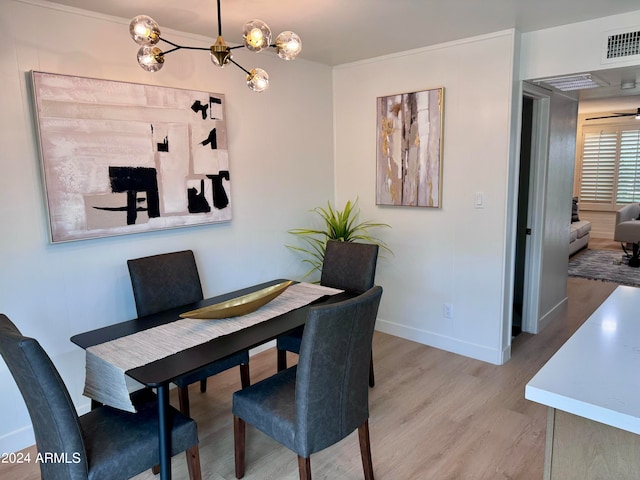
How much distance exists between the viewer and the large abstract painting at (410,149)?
3426 mm

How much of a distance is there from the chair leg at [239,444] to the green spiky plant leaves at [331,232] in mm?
1874

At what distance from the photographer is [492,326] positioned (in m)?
3.32

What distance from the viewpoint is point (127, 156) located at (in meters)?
2.64

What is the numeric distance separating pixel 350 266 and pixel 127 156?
1.59 m

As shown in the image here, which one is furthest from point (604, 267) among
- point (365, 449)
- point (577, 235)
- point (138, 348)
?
point (138, 348)

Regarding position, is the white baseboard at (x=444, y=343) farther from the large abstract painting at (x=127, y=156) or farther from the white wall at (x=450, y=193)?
the large abstract painting at (x=127, y=156)

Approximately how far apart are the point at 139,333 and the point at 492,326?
252 cm

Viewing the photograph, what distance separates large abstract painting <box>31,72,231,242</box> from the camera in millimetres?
2363

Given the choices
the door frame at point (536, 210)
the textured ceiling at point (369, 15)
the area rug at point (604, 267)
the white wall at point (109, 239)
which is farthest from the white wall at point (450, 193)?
the area rug at point (604, 267)

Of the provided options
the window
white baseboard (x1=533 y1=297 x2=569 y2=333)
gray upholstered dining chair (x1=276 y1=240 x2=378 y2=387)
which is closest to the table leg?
gray upholstered dining chair (x1=276 y1=240 x2=378 y2=387)

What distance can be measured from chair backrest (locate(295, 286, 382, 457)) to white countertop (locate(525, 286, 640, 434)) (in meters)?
0.71

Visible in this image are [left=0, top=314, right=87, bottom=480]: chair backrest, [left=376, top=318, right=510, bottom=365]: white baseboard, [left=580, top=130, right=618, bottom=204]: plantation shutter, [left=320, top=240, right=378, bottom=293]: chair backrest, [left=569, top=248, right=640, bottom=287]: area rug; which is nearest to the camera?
[left=0, top=314, right=87, bottom=480]: chair backrest

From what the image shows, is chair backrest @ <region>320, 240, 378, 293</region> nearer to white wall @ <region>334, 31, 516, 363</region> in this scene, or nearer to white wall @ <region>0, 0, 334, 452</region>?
white wall @ <region>0, 0, 334, 452</region>

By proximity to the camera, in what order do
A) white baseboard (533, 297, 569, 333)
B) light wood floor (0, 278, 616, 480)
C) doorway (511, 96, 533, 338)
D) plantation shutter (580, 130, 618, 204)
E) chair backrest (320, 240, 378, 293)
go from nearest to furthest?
1. light wood floor (0, 278, 616, 480)
2. chair backrest (320, 240, 378, 293)
3. doorway (511, 96, 533, 338)
4. white baseboard (533, 297, 569, 333)
5. plantation shutter (580, 130, 618, 204)
